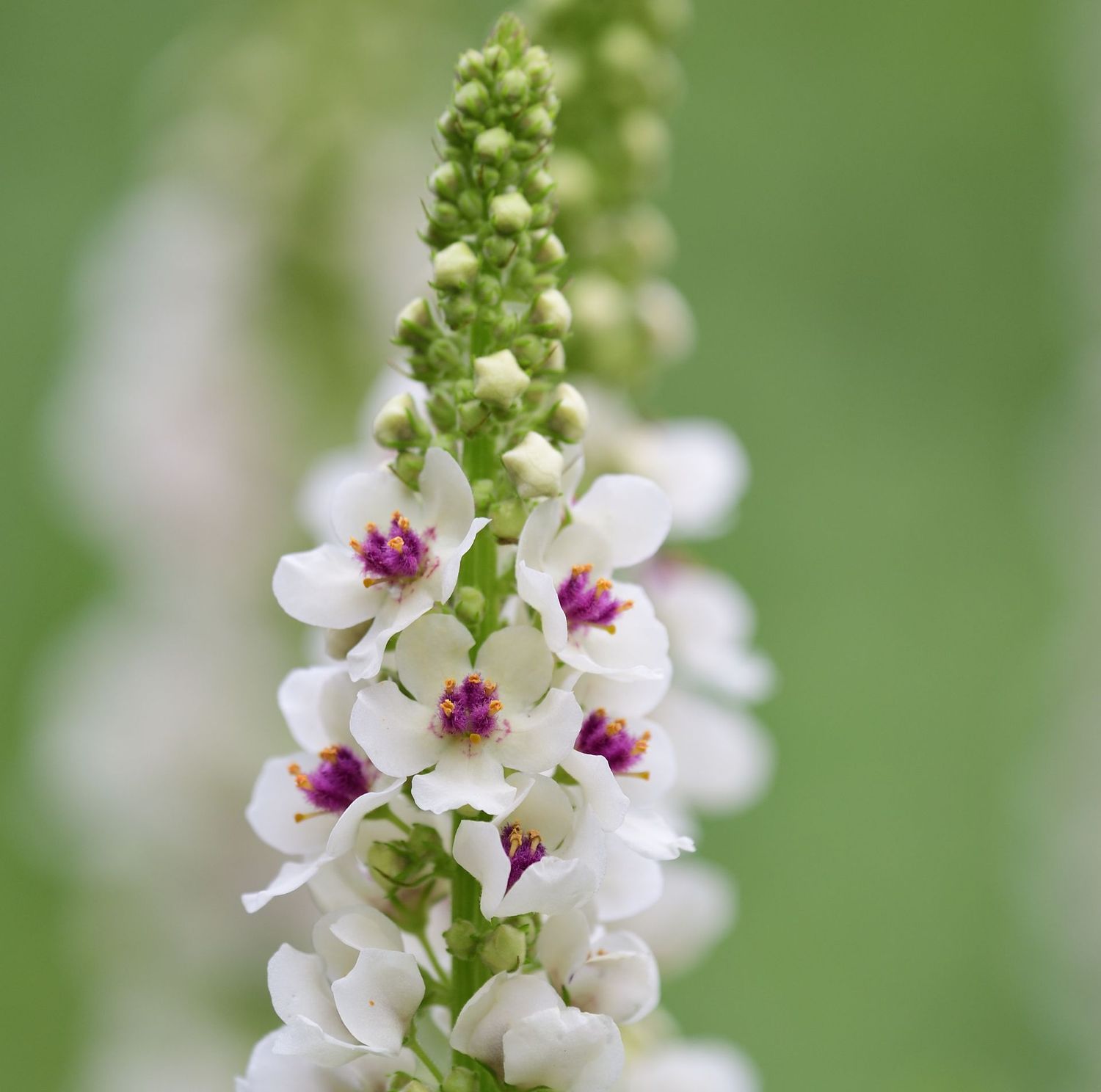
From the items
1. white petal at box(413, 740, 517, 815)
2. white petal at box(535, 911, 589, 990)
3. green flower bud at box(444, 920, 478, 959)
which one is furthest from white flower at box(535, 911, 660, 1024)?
white petal at box(413, 740, 517, 815)

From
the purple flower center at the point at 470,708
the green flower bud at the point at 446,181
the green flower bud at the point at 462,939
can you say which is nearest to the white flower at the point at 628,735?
the purple flower center at the point at 470,708

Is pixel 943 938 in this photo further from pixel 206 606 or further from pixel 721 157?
pixel 721 157

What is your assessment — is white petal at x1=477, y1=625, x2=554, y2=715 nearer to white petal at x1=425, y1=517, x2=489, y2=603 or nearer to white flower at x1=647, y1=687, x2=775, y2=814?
white petal at x1=425, y1=517, x2=489, y2=603

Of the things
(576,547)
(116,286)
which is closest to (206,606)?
(116,286)

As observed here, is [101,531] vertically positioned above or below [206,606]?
above

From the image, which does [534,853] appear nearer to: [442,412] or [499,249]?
[442,412]

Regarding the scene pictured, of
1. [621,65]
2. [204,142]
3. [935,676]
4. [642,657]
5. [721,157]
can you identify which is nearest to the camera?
[642,657]

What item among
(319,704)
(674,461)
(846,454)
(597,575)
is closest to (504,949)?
(319,704)
